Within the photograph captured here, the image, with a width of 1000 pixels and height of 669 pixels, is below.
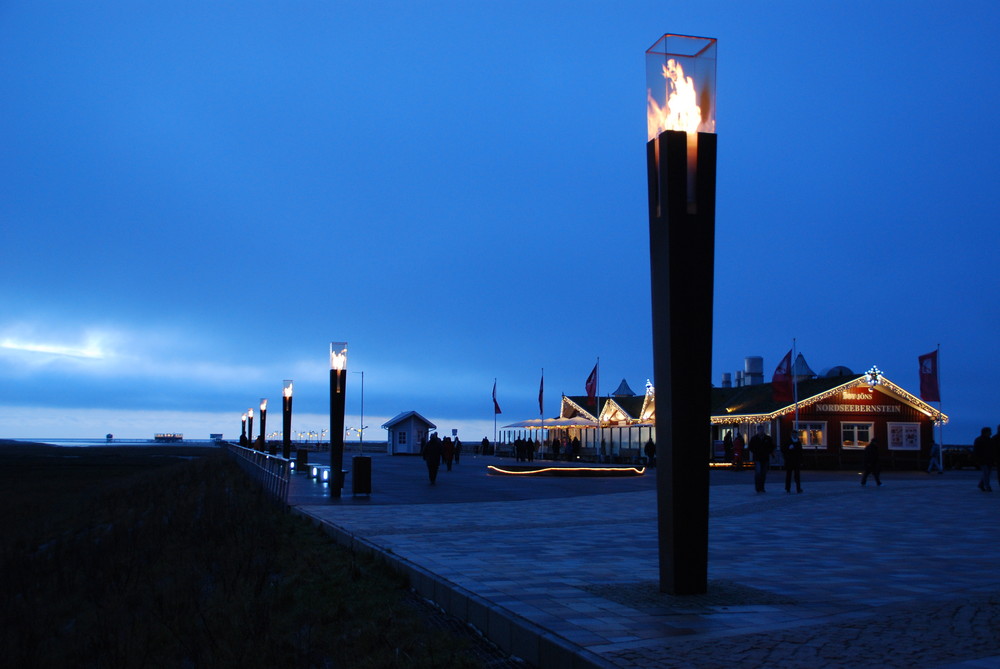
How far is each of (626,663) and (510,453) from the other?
6266cm

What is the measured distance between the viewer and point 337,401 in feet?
70.2

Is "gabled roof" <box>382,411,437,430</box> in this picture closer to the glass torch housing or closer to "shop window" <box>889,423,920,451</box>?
"shop window" <box>889,423,920,451</box>

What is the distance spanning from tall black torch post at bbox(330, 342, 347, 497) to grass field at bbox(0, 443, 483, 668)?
188 centimetres

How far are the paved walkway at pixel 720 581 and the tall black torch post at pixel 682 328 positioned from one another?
52cm

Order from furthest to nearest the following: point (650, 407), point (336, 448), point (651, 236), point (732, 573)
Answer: point (650, 407), point (336, 448), point (732, 573), point (651, 236)

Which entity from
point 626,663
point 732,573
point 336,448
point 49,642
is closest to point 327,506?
point 336,448

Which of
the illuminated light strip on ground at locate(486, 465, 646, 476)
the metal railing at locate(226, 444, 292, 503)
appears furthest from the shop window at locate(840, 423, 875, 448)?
the metal railing at locate(226, 444, 292, 503)

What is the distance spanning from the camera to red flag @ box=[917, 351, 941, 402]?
37.9 m

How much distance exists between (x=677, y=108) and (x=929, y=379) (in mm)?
35240

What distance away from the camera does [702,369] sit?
24.1ft

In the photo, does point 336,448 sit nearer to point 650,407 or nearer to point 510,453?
point 650,407

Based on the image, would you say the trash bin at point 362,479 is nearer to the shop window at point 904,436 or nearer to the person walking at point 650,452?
the person walking at point 650,452

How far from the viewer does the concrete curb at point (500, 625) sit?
5.36 meters

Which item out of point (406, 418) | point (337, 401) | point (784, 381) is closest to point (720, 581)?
point (337, 401)
